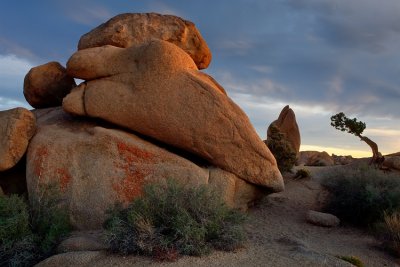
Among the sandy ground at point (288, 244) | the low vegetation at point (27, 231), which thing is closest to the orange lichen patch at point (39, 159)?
the low vegetation at point (27, 231)

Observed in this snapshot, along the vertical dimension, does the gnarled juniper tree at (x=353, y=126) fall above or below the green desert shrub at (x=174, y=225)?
above

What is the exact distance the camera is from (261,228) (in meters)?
14.7

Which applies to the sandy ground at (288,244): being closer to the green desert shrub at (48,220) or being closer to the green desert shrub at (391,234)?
the green desert shrub at (391,234)

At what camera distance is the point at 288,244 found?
11.8m

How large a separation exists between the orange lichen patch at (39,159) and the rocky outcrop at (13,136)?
2.60 ft

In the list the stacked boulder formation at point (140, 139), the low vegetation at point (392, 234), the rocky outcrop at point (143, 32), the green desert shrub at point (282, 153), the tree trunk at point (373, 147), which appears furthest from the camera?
the tree trunk at point (373, 147)

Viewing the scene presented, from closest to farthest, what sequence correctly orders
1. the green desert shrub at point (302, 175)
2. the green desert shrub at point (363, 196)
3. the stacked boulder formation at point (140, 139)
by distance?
the stacked boulder formation at point (140, 139) → the green desert shrub at point (363, 196) → the green desert shrub at point (302, 175)

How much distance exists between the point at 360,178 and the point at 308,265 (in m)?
8.66

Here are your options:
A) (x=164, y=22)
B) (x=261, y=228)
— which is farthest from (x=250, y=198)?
(x=164, y=22)

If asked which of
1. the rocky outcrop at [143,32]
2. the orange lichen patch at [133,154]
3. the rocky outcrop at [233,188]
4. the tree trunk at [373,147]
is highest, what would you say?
the rocky outcrop at [143,32]

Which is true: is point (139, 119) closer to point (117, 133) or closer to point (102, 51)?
point (117, 133)

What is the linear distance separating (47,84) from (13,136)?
3816 mm

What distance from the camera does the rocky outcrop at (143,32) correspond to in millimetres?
18047

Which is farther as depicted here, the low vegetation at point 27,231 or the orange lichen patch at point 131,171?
the orange lichen patch at point 131,171
